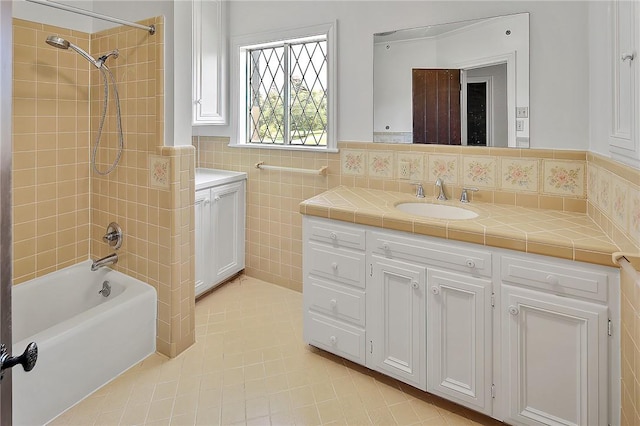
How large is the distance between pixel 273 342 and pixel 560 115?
2.08m

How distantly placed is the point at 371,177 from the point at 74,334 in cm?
191

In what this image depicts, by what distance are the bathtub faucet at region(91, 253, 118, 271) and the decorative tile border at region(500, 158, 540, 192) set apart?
2.36m

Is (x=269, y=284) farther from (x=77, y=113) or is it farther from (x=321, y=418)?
(x=77, y=113)

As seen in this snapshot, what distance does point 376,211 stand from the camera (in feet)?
6.65

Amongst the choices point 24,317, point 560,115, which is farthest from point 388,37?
point 24,317

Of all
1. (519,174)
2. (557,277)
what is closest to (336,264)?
(557,277)

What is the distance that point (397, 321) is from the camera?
6.47 feet

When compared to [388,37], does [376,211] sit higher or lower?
lower

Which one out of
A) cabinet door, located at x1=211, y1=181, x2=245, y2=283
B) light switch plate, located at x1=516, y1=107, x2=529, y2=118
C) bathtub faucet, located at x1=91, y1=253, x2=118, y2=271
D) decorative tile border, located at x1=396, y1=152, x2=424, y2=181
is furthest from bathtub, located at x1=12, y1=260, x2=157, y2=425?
light switch plate, located at x1=516, y1=107, x2=529, y2=118

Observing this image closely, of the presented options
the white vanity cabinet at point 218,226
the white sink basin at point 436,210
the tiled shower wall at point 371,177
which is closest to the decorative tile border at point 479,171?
the tiled shower wall at point 371,177

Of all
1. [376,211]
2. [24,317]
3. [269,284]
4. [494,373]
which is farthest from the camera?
[269,284]

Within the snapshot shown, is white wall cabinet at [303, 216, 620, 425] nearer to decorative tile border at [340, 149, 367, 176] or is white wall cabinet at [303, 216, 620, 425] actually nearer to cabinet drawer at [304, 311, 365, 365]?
cabinet drawer at [304, 311, 365, 365]

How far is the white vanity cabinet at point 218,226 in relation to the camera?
2863 mm

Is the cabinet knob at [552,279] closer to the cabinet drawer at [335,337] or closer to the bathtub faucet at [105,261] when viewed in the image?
the cabinet drawer at [335,337]
